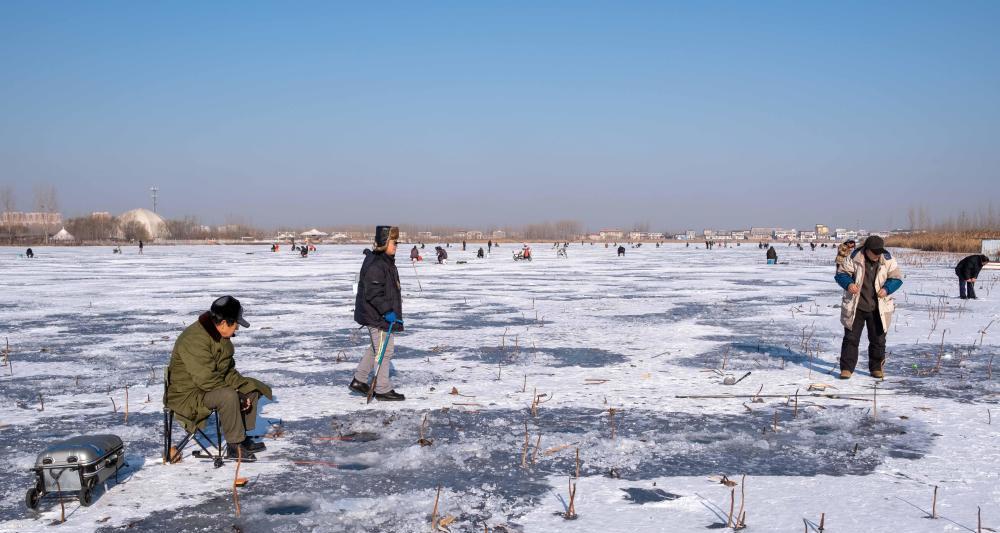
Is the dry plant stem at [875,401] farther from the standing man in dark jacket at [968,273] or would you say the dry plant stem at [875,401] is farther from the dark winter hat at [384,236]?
the standing man in dark jacket at [968,273]

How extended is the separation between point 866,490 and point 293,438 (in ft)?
15.4

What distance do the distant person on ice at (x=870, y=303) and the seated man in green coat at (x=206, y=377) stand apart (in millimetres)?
7248

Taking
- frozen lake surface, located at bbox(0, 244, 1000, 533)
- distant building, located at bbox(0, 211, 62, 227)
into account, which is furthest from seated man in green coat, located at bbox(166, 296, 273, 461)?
distant building, located at bbox(0, 211, 62, 227)

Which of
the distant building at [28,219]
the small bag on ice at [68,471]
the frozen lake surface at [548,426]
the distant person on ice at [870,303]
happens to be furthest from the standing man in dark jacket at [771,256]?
the distant building at [28,219]

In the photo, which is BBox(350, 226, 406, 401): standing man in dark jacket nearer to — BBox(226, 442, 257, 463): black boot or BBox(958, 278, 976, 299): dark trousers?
BBox(226, 442, 257, 463): black boot

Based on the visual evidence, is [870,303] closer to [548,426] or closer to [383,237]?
[548,426]

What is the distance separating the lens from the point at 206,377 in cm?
552

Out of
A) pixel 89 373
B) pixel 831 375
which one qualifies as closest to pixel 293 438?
pixel 89 373

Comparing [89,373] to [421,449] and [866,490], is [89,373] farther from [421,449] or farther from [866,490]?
[866,490]

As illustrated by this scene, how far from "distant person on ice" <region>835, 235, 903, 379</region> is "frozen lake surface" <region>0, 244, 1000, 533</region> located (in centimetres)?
38

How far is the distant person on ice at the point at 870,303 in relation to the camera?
8.85m

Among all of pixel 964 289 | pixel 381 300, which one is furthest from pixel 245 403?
pixel 964 289

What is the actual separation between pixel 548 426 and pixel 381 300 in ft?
7.53

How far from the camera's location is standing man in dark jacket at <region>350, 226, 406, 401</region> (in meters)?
7.70
